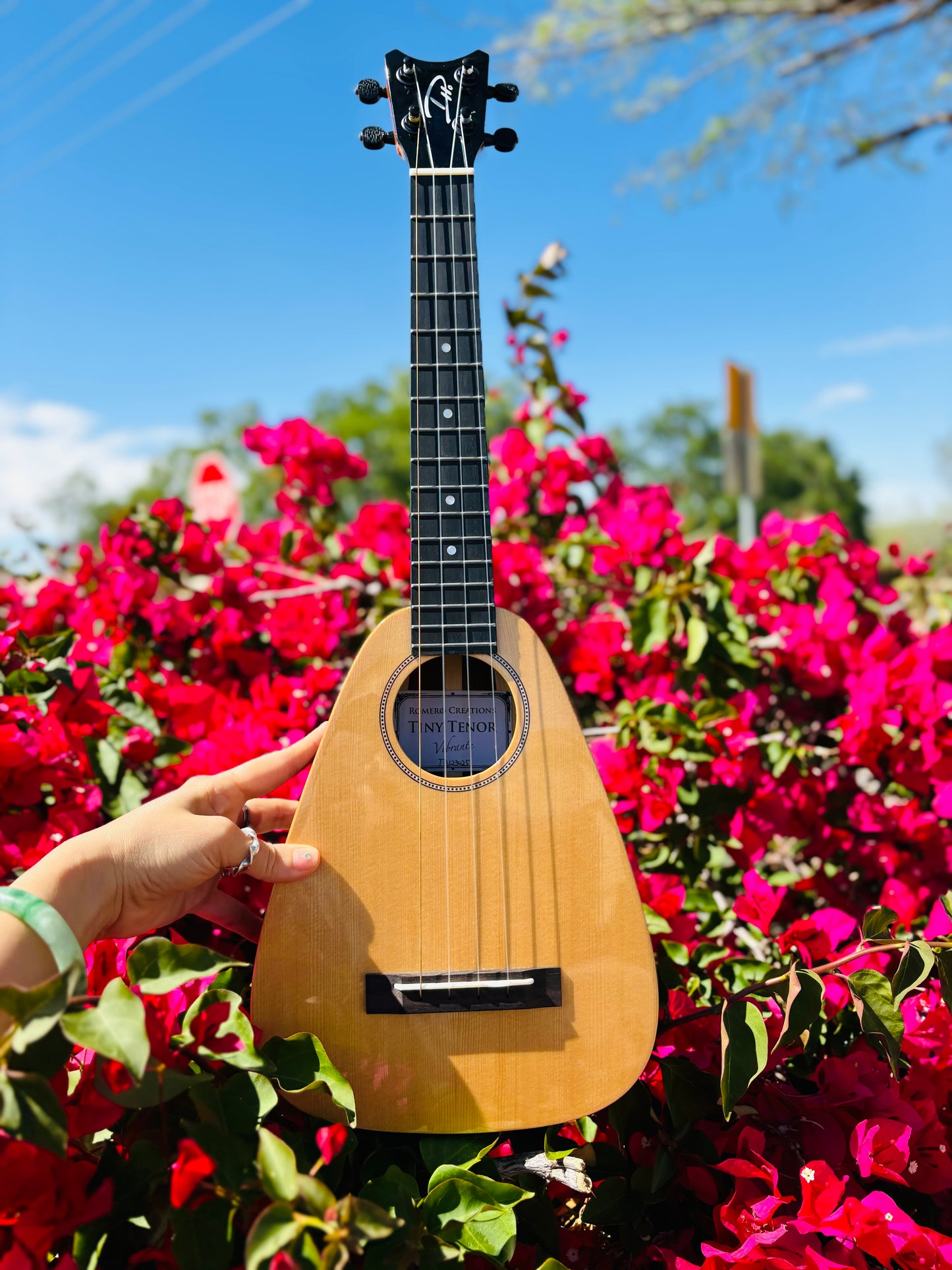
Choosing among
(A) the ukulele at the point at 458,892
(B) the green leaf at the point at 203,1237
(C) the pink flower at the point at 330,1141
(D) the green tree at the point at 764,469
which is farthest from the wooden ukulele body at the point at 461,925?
(D) the green tree at the point at 764,469

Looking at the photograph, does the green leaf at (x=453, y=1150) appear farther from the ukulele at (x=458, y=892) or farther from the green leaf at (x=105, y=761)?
the green leaf at (x=105, y=761)

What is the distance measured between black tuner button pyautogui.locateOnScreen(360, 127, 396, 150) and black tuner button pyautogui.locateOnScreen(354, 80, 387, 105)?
1.6 inches

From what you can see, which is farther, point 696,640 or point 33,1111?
point 696,640

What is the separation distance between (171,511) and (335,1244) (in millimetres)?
1830

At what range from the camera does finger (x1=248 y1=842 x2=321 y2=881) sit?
3.80ft

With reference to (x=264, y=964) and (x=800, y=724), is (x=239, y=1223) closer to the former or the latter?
(x=264, y=964)

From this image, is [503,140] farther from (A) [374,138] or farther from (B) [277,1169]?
(B) [277,1169]

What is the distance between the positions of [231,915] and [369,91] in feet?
4.51

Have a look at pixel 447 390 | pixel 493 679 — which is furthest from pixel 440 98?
pixel 493 679

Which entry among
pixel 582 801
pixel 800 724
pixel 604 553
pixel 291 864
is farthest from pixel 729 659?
pixel 291 864

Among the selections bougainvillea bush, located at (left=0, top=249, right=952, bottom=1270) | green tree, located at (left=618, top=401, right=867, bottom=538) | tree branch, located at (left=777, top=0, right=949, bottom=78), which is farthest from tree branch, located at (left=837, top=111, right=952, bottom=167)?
green tree, located at (left=618, top=401, right=867, bottom=538)

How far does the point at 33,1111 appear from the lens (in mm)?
738

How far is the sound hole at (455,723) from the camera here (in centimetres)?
129

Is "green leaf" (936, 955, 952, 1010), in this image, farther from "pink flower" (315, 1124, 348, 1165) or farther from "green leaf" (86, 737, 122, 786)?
"green leaf" (86, 737, 122, 786)
